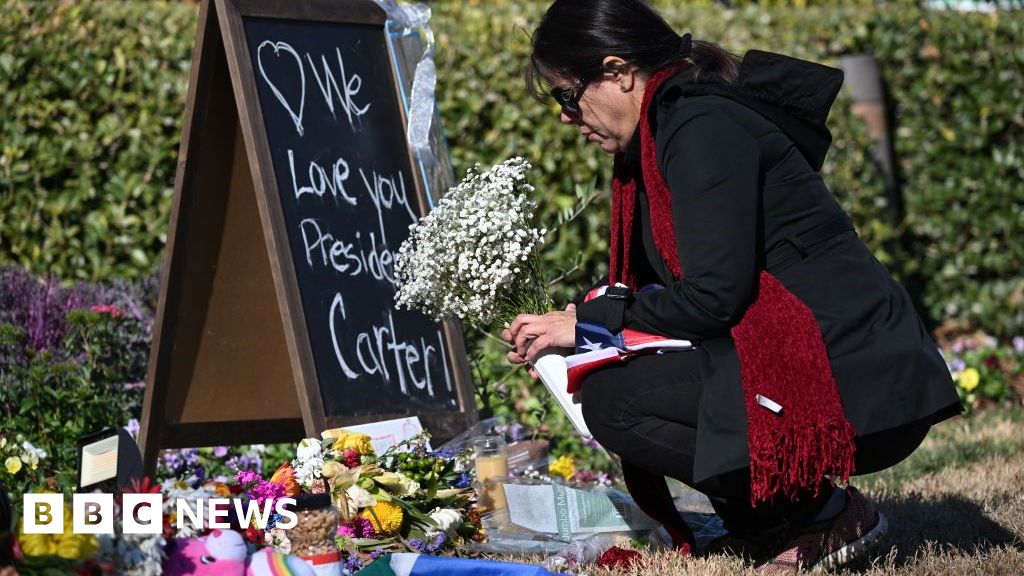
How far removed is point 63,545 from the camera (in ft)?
5.82

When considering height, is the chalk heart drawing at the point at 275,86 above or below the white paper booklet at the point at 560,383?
above

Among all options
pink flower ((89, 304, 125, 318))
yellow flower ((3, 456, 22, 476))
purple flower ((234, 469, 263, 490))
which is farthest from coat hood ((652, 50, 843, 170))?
pink flower ((89, 304, 125, 318))

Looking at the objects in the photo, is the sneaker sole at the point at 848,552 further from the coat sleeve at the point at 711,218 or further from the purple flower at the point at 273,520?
the purple flower at the point at 273,520

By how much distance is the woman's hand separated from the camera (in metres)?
2.58

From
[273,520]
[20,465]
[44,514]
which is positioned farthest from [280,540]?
[20,465]

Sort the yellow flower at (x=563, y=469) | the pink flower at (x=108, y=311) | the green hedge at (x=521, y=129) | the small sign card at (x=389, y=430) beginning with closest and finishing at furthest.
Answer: the small sign card at (x=389, y=430)
the yellow flower at (x=563, y=469)
the pink flower at (x=108, y=311)
the green hedge at (x=521, y=129)

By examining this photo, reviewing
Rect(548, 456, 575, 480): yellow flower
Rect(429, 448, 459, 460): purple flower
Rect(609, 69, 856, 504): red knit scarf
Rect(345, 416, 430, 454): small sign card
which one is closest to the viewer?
Rect(609, 69, 856, 504): red knit scarf

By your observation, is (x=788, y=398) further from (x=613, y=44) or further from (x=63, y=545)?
(x=63, y=545)

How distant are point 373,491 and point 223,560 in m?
0.73

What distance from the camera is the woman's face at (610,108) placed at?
8.49 feet

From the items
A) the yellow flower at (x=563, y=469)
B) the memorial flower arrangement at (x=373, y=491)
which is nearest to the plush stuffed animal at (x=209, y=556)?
the memorial flower arrangement at (x=373, y=491)

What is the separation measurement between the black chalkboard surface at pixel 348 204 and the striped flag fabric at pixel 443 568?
0.70 meters

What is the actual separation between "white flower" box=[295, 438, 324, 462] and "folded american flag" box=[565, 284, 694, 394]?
0.62 m

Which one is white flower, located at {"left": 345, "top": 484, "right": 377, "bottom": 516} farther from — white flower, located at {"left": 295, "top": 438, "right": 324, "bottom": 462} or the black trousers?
the black trousers
